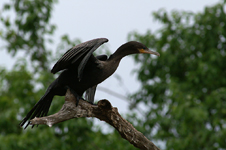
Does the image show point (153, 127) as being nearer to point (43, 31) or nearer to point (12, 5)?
point (43, 31)

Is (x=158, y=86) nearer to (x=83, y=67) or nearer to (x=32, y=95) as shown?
(x=32, y=95)

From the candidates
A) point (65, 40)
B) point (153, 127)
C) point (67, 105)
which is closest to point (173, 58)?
point (153, 127)

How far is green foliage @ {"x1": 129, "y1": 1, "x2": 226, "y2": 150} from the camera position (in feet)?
22.7

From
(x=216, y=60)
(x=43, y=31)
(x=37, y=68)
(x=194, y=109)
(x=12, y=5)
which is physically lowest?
(x=194, y=109)

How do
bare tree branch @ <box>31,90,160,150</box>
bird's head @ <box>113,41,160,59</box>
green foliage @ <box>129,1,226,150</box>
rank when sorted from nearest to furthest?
bare tree branch @ <box>31,90,160,150</box>
bird's head @ <box>113,41,160,59</box>
green foliage @ <box>129,1,226,150</box>

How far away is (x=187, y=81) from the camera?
26.3ft

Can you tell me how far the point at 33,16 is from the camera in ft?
29.0

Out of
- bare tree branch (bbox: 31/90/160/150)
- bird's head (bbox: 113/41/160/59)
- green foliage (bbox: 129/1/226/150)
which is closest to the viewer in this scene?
bare tree branch (bbox: 31/90/160/150)

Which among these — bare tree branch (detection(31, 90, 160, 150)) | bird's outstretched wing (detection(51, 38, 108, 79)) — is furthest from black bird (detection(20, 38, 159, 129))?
bare tree branch (detection(31, 90, 160, 150))

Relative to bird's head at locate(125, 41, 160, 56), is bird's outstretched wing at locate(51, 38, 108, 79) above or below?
above

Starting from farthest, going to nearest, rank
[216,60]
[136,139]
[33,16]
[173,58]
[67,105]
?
[33,16], [173,58], [216,60], [136,139], [67,105]

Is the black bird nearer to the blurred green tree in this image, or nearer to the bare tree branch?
the bare tree branch

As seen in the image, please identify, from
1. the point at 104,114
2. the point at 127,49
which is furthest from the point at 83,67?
the point at 127,49

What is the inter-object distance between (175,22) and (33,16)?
138 inches
